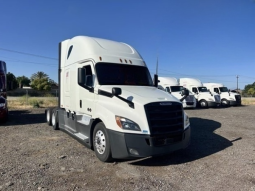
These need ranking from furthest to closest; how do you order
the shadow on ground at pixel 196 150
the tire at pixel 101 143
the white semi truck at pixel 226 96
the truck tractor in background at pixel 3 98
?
the white semi truck at pixel 226 96 → the truck tractor in background at pixel 3 98 → the shadow on ground at pixel 196 150 → the tire at pixel 101 143

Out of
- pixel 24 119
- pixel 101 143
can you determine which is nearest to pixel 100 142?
pixel 101 143

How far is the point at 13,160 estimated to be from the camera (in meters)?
5.36

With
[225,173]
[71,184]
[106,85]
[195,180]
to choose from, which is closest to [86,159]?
[71,184]

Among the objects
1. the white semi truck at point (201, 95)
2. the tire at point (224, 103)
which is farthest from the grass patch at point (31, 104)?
the tire at point (224, 103)

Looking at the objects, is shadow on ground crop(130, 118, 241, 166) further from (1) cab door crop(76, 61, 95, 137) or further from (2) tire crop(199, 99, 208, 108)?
(2) tire crop(199, 99, 208, 108)

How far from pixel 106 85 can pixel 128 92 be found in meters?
0.69

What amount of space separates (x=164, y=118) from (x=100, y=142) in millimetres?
1631

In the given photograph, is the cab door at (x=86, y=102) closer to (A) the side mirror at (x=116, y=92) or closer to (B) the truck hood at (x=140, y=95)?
(B) the truck hood at (x=140, y=95)

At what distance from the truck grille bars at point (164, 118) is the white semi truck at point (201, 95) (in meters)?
18.2

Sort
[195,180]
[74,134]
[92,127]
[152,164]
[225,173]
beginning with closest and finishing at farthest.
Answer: [195,180]
[225,173]
[152,164]
[92,127]
[74,134]

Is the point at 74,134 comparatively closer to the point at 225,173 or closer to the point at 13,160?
the point at 13,160

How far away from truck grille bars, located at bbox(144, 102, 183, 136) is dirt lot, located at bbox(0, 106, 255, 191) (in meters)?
0.83

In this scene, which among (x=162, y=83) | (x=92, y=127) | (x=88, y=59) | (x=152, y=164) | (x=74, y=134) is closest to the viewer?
(x=152, y=164)

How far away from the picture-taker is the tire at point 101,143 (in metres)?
5.15
